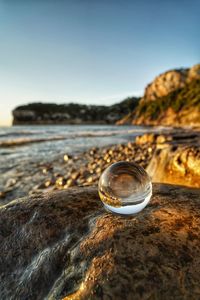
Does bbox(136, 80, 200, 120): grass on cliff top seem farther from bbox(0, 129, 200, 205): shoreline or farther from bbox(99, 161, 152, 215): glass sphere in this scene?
bbox(99, 161, 152, 215): glass sphere

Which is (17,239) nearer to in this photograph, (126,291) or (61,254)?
(61,254)

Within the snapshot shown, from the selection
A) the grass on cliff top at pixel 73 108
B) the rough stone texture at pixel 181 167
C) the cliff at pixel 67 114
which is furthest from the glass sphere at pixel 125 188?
the grass on cliff top at pixel 73 108

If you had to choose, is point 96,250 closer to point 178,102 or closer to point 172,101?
point 178,102

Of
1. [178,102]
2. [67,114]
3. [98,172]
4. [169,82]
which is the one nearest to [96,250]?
[98,172]

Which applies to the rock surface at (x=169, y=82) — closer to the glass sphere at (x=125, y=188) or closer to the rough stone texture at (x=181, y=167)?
the rough stone texture at (x=181, y=167)

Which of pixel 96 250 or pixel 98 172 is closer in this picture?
pixel 96 250

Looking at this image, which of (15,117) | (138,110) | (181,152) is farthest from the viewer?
(15,117)

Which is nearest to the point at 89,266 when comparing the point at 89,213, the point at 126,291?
the point at 126,291
